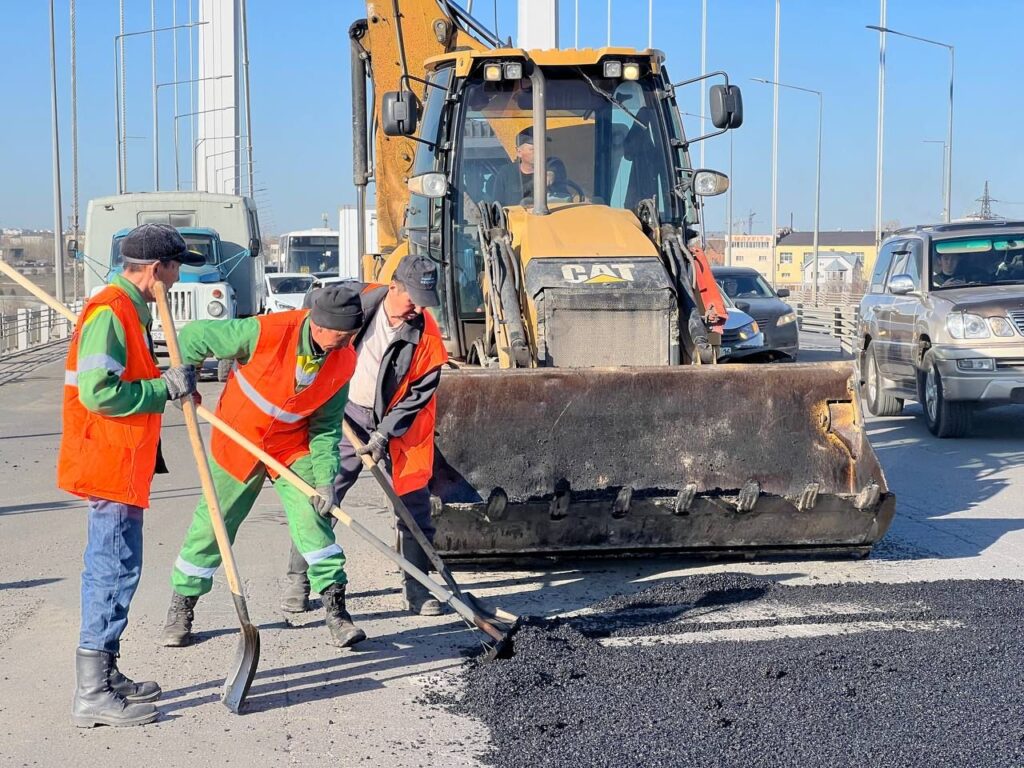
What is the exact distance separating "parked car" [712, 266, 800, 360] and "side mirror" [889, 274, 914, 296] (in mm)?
5260

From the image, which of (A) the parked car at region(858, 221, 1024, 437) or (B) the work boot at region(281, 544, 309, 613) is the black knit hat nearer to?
(B) the work boot at region(281, 544, 309, 613)

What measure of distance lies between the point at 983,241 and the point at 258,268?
1489 cm

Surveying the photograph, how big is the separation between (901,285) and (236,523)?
862 cm

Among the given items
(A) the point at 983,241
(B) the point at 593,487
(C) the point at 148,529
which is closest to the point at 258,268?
(A) the point at 983,241

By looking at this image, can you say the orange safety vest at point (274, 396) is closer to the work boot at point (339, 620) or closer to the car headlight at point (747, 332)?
the work boot at point (339, 620)

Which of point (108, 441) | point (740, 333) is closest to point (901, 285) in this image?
point (740, 333)

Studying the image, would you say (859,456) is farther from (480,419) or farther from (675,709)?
(675,709)

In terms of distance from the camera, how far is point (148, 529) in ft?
27.9

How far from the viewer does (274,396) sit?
5570 mm

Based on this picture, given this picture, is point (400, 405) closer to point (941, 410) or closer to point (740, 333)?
point (941, 410)

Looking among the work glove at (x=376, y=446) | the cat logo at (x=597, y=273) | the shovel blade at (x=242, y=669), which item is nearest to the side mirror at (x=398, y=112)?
the cat logo at (x=597, y=273)

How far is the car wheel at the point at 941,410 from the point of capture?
480 inches

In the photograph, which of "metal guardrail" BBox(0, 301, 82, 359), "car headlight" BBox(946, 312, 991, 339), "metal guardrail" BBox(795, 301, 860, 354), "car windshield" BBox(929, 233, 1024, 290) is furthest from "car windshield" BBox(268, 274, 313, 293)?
"car headlight" BBox(946, 312, 991, 339)

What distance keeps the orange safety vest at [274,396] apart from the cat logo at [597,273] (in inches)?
91.6
